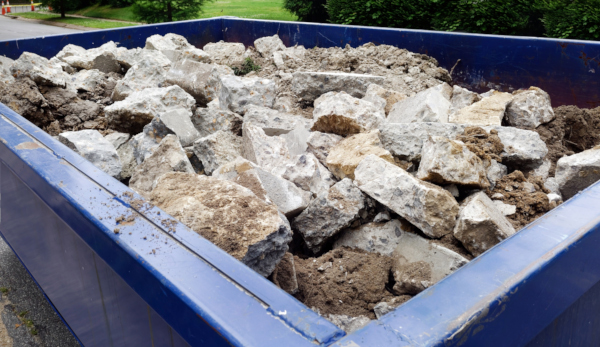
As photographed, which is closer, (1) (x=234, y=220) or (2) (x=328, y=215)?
(1) (x=234, y=220)

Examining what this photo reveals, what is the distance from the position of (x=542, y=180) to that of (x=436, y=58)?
79.6 inches

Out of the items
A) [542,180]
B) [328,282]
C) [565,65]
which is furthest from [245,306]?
[565,65]

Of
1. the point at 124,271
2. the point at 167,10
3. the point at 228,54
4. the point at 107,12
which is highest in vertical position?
the point at 124,271

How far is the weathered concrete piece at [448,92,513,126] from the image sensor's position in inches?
104

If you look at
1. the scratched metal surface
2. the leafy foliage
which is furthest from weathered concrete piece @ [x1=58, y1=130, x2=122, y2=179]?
the leafy foliage

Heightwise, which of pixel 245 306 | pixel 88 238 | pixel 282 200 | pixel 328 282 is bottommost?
pixel 328 282

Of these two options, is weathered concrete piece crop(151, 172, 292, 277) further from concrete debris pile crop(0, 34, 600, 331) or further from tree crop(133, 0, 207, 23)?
tree crop(133, 0, 207, 23)

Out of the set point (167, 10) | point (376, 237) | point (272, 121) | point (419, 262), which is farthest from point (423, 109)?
point (167, 10)

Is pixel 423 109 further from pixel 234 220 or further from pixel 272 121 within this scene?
pixel 234 220

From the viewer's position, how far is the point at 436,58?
3.94 m

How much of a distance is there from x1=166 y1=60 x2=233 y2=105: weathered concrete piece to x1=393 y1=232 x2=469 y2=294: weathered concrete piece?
2160 millimetres

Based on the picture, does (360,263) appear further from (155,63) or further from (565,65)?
(155,63)

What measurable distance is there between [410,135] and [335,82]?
124 cm

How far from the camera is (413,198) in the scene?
71.1 inches
